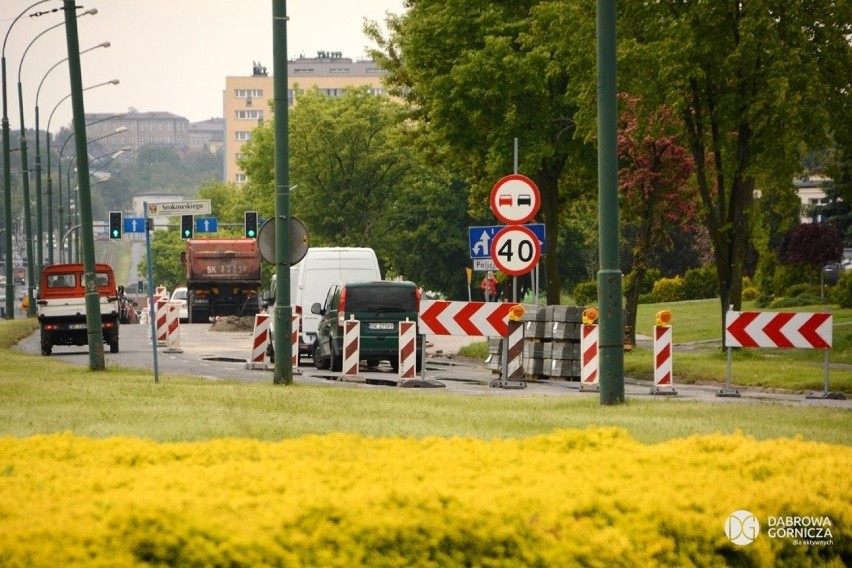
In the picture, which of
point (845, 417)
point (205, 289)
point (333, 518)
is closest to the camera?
point (333, 518)

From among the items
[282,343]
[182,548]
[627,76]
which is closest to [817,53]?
[627,76]

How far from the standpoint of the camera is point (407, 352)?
26.2 m

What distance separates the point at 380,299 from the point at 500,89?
10.1 metres

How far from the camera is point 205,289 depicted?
70.0m

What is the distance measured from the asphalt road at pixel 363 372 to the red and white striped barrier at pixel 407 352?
7.0 inches

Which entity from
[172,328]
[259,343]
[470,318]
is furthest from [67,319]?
[470,318]

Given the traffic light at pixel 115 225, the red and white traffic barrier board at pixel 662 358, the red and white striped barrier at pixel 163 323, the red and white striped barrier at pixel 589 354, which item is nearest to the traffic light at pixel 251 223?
the traffic light at pixel 115 225

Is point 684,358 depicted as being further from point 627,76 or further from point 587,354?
point 587,354

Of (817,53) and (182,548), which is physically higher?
(817,53)

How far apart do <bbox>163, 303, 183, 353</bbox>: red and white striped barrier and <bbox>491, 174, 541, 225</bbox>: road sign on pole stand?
20.0m

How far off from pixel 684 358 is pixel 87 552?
28.2 m

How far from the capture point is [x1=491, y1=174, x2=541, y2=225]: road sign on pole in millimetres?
→ 22203

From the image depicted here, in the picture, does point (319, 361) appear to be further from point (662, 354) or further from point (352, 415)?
point (352, 415)

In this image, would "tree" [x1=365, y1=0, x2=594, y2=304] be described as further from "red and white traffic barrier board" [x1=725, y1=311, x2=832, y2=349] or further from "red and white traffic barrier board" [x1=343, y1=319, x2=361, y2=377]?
"red and white traffic barrier board" [x1=725, y1=311, x2=832, y2=349]
